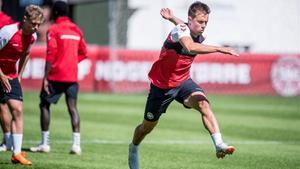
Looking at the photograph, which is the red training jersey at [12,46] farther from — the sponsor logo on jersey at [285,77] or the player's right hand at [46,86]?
the sponsor logo on jersey at [285,77]

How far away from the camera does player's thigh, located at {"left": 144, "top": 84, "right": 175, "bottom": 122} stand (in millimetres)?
10039

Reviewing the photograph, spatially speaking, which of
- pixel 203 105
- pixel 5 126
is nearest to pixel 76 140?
pixel 5 126

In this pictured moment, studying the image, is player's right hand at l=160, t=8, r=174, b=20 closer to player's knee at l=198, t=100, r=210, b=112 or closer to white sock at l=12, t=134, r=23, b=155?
player's knee at l=198, t=100, r=210, b=112

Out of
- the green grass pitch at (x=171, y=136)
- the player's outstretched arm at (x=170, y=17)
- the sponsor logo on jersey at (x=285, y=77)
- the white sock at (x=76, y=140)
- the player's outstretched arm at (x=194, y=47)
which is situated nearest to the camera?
the player's outstretched arm at (x=194, y=47)

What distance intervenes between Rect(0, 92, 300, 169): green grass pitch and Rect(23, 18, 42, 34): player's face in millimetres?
1928

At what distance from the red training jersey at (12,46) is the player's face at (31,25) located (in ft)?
0.51

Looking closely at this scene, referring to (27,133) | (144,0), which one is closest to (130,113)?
(27,133)

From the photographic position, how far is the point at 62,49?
13.0m

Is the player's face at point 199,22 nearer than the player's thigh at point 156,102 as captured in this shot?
Yes

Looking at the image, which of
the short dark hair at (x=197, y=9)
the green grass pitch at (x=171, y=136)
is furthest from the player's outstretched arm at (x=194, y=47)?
the green grass pitch at (x=171, y=136)

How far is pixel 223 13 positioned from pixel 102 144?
27.4 metres

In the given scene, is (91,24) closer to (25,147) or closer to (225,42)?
(225,42)

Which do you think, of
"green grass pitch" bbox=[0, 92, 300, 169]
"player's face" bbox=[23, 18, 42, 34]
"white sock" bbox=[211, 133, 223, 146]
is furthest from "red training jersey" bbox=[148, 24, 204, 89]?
"player's face" bbox=[23, 18, 42, 34]

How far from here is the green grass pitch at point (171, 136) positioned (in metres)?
11.5
